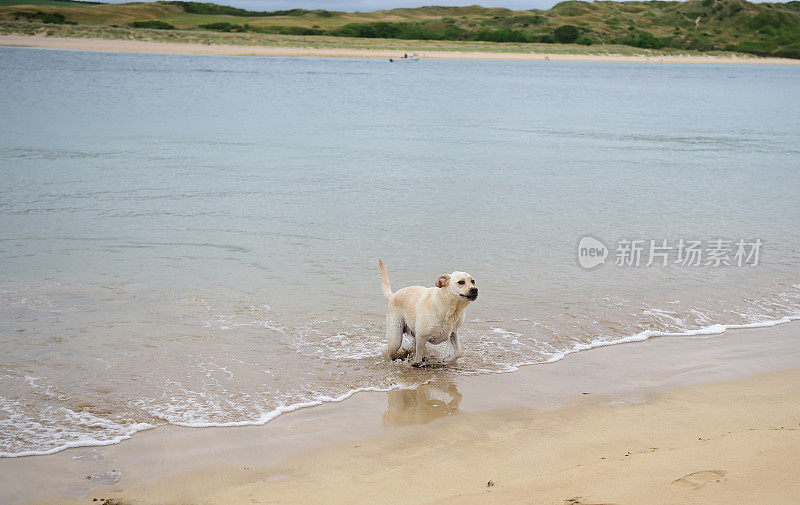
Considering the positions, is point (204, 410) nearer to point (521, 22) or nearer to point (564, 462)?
point (564, 462)

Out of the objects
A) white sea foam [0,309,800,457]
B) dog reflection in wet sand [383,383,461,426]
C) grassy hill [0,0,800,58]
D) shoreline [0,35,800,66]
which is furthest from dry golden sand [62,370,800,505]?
grassy hill [0,0,800,58]

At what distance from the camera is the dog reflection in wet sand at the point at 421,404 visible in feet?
19.5

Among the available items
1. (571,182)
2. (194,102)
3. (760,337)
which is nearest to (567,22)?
(194,102)

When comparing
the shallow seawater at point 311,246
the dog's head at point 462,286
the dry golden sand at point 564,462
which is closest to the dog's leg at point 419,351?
the shallow seawater at point 311,246

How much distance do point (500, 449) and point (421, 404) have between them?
1.12m

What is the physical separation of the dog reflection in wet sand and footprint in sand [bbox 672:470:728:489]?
2189mm

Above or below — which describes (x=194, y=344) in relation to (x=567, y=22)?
below

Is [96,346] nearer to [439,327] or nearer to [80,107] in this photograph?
[439,327]

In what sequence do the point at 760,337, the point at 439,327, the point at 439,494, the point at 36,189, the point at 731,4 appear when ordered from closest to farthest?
the point at 439,494
the point at 439,327
the point at 760,337
the point at 36,189
the point at 731,4

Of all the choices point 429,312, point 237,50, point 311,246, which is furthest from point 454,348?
point 237,50

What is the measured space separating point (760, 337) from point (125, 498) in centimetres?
645

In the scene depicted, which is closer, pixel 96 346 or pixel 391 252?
pixel 96 346

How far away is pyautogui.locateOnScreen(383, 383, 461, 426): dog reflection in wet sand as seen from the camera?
5.95m

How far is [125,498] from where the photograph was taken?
15.4 feet
